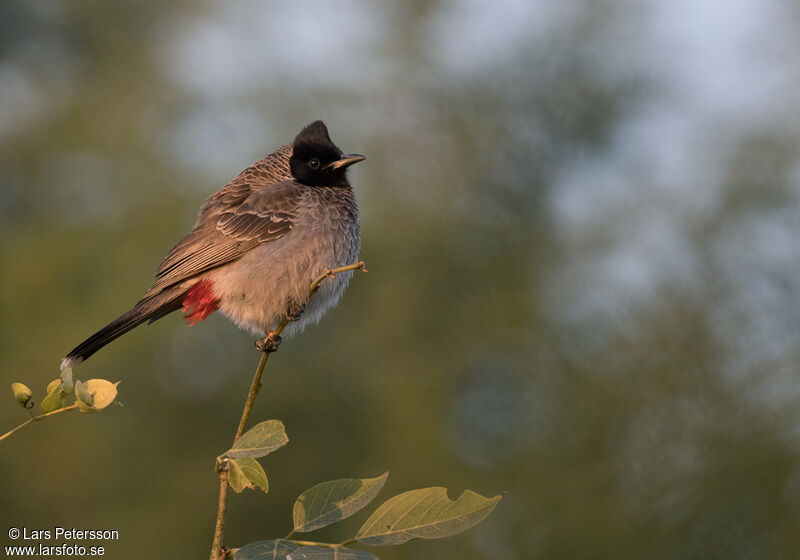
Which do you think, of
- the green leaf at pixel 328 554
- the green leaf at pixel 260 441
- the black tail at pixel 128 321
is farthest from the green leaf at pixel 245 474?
the black tail at pixel 128 321

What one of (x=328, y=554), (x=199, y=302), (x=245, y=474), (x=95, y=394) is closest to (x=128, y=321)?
(x=199, y=302)

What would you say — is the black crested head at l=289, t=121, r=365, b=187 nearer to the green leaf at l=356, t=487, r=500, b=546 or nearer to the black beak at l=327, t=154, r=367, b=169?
the black beak at l=327, t=154, r=367, b=169

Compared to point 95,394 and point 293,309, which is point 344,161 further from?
point 95,394

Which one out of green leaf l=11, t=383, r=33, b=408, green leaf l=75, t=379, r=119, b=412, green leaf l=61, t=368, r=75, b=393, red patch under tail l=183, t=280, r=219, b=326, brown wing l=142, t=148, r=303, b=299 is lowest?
green leaf l=75, t=379, r=119, b=412

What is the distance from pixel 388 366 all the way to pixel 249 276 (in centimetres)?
1533

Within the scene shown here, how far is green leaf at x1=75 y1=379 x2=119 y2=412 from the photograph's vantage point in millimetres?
1637

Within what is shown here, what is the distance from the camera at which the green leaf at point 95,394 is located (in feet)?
5.37

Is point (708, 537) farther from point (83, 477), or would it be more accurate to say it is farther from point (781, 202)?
point (83, 477)

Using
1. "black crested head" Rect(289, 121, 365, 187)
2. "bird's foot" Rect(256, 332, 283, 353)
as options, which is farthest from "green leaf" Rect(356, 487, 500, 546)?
"black crested head" Rect(289, 121, 365, 187)

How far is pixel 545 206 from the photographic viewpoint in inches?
812

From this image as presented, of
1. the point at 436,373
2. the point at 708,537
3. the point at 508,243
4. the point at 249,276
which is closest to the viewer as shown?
the point at 249,276

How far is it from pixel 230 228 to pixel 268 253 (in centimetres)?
26

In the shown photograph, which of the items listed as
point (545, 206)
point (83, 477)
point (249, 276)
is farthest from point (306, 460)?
point (249, 276)

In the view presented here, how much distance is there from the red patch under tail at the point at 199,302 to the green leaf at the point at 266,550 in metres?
2.64
